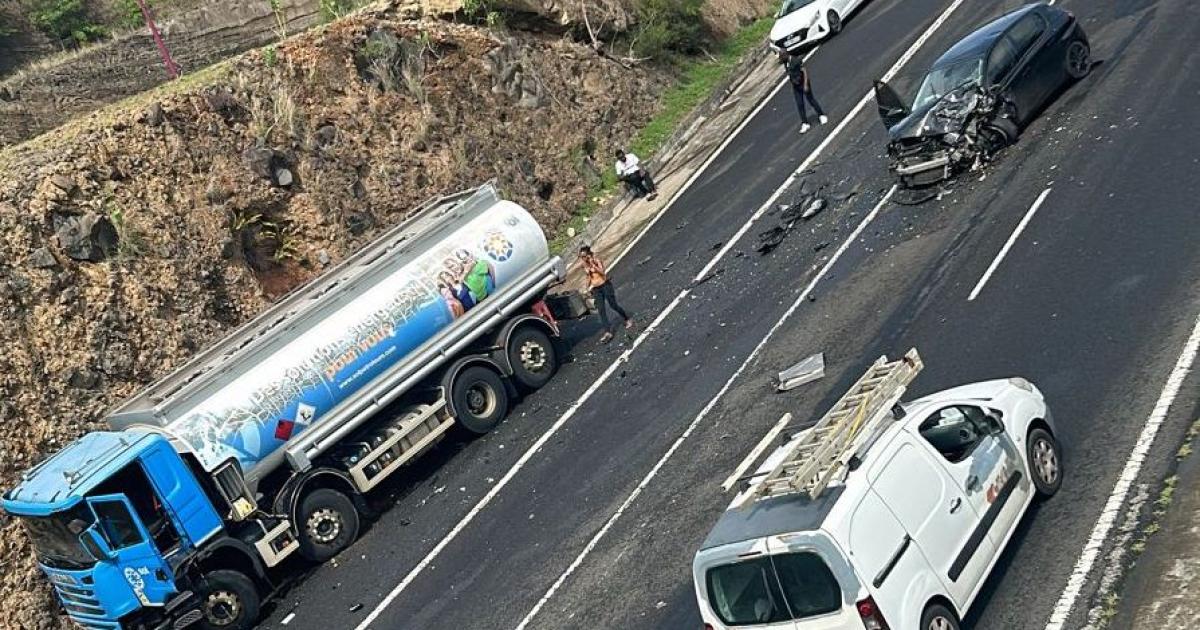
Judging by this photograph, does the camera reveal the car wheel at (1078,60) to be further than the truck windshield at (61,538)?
Yes

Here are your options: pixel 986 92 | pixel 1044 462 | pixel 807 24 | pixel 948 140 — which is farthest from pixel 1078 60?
pixel 1044 462

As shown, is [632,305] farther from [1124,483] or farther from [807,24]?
[807,24]

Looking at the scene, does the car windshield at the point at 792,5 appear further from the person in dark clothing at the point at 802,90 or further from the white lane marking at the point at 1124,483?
the white lane marking at the point at 1124,483

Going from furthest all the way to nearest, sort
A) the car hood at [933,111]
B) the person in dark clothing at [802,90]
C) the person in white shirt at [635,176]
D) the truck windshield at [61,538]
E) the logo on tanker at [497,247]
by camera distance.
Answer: the person in white shirt at [635,176]
the person in dark clothing at [802,90]
the car hood at [933,111]
the logo on tanker at [497,247]
the truck windshield at [61,538]

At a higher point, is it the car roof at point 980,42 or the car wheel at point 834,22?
the car wheel at point 834,22

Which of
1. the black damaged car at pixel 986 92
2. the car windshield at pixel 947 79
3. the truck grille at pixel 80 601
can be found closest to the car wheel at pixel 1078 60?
the black damaged car at pixel 986 92

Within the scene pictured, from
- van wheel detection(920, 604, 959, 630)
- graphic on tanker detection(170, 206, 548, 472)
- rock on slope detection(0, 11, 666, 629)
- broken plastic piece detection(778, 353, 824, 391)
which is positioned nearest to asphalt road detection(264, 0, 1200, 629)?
broken plastic piece detection(778, 353, 824, 391)

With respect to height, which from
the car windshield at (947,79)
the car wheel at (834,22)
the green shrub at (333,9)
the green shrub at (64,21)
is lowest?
the car windshield at (947,79)

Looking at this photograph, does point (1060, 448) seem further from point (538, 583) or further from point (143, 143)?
point (143, 143)

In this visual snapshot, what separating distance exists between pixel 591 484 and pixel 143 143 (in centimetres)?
1215

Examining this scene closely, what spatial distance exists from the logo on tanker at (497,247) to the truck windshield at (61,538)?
7435 millimetres

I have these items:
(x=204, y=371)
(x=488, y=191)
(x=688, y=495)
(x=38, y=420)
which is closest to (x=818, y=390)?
(x=688, y=495)

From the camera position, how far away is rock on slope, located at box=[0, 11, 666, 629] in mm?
19922

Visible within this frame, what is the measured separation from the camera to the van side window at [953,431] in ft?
35.6
